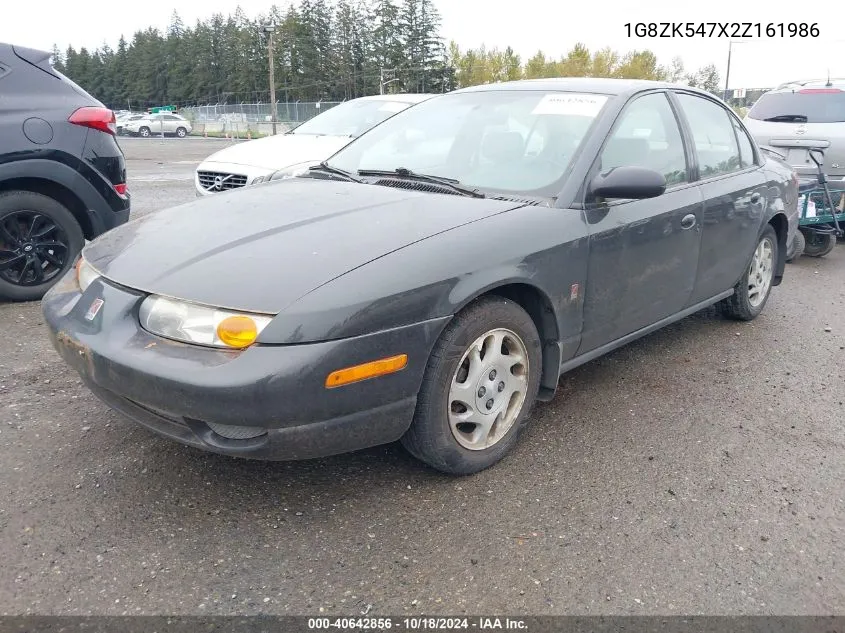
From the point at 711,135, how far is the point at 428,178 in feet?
6.38

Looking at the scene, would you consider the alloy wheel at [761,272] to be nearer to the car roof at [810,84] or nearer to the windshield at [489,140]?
the windshield at [489,140]

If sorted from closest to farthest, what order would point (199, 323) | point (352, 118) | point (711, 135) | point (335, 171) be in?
point (199, 323), point (335, 171), point (711, 135), point (352, 118)

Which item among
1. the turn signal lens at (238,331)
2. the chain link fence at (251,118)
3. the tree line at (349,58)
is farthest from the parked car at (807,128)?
the tree line at (349,58)

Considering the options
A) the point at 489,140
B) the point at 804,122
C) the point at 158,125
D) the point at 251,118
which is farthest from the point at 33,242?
the point at 158,125

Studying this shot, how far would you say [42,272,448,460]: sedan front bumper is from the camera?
7.39 feet

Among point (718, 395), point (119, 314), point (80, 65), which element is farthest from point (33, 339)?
point (80, 65)

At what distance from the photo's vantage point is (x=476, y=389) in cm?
280

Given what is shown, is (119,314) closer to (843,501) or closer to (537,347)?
(537,347)

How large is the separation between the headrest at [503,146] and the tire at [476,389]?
896 mm

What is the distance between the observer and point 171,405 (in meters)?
2.33

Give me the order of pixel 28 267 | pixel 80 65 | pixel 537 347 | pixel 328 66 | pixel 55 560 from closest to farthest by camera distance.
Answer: pixel 55 560 < pixel 537 347 < pixel 28 267 < pixel 328 66 < pixel 80 65

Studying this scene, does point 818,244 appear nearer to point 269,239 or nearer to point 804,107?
point 804,107

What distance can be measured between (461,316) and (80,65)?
14325 centimetres

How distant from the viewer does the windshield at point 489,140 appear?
10.9 ft
